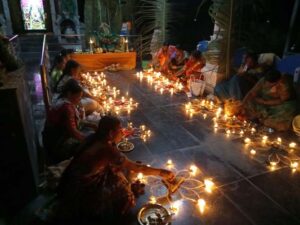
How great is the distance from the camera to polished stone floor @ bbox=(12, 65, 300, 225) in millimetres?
2926

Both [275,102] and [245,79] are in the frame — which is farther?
[245,79]

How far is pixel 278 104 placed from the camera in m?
5.01

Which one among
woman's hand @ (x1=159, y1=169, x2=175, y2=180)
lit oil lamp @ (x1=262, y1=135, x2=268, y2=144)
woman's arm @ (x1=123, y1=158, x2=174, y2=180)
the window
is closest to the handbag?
lit oil lamp @ (x1=262, y1=135, x2=268, y2=144)

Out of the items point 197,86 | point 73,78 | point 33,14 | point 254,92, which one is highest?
point 33,14

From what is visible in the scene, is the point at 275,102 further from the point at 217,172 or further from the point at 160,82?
the point at 160,82

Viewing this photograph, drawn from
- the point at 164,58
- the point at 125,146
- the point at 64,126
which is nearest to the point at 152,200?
the point at 125,146

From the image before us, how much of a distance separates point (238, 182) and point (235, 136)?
1.39 metres

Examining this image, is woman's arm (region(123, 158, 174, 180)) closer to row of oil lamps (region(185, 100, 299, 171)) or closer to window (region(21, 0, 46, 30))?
row of oil lamps (region(185, 100, 299, 171))

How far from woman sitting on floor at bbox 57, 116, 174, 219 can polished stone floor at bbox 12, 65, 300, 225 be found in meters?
0.32

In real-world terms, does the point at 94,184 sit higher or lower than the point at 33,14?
lower

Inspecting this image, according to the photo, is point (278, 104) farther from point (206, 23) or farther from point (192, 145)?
point (206, 23)

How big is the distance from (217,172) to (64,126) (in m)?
2.17

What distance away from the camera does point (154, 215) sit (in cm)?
279

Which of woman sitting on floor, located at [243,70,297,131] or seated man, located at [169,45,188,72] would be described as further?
seated man, located at [169,45,188,72]
